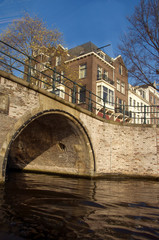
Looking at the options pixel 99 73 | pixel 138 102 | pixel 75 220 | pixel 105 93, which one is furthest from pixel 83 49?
pixel 75 220

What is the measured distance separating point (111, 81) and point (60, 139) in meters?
16.3

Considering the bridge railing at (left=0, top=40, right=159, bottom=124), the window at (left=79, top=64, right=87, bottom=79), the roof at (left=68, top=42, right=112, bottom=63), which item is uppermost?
the roof at (left=68, top=42, right=112, bottom=63)

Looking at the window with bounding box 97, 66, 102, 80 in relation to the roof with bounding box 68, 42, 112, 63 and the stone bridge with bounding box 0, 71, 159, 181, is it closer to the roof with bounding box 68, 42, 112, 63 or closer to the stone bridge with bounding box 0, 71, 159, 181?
the roof with bounding box 68, 42, 112, 63

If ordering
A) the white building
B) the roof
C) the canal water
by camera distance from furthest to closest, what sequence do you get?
the white building, the roof, the canal water

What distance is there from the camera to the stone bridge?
9569mm

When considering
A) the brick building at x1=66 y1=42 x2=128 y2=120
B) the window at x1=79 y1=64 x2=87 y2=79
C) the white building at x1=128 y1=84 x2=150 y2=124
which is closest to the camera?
the brick building at x1=66 y1=42 x2=128 y2=120


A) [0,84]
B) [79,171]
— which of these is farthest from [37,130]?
[0,84]

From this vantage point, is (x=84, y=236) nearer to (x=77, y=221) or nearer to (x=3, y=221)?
(x=77, y=221)

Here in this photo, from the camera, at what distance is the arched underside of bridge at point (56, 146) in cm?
984

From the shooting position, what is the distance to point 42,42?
16.2 m

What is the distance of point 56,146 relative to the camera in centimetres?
1080

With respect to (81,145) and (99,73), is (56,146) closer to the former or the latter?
(81,145)

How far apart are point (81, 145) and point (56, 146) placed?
1.45m

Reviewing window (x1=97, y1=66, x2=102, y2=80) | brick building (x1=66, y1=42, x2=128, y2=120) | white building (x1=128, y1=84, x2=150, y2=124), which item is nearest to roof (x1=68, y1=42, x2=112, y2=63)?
brick building (x1=66, y1=42, x2=128, y2=120)
